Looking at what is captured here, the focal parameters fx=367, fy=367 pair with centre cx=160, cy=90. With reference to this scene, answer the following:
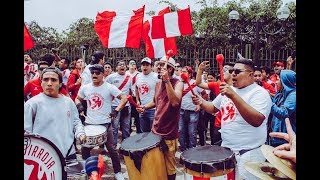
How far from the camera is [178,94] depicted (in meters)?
4.35

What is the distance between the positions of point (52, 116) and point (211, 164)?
5.54 ft

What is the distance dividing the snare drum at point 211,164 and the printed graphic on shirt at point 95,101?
2.24m

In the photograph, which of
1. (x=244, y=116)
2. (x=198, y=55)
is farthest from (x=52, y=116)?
(x=198, y=55)

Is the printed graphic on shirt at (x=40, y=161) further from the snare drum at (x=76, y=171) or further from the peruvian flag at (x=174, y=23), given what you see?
Answer: the peruvian flag at (x=174, y=23)

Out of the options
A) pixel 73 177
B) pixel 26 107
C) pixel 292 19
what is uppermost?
pixel 292 19

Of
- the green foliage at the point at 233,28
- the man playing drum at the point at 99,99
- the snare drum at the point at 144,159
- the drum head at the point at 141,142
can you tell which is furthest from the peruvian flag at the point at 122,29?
the green foliage at the point at 233,28

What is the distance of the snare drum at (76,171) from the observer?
9.79 feet

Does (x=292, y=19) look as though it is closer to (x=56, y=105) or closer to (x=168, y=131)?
(x=168, y=131)

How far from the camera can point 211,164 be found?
124 inches

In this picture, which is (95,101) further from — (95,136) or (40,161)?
(40,161)

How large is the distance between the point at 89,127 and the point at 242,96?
2139 millimetres

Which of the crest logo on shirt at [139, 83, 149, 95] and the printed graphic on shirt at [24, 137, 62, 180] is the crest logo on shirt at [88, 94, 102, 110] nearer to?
the crest logo on shirt at [139, 83, 149, 95]
